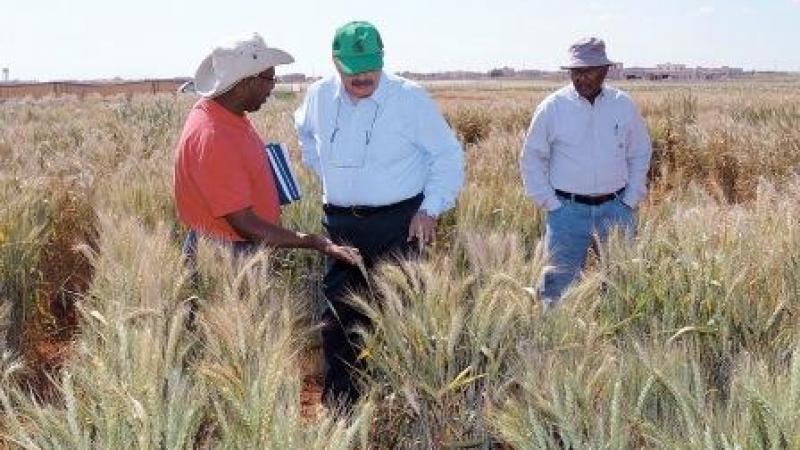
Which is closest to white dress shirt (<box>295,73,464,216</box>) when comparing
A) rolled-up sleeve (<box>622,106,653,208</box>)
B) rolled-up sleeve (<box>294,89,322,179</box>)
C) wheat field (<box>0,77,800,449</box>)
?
rolled-up sleeve (<box>294,89,322,179</box>)

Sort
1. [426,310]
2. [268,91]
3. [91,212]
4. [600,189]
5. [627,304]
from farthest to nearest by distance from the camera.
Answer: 1. [91,212]
2. [600,189]
3. [268,91]
4. [627,304]
5. [426,310]

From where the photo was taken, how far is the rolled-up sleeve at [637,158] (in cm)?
393

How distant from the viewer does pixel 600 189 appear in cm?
392

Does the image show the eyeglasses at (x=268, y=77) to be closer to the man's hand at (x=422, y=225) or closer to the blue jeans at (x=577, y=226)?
the man's hand at (x=422, y=225)

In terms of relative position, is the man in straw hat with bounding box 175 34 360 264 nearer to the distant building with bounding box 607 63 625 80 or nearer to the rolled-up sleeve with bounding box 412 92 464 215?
the rolled-up sleeve with bounding box 412 92 464 215

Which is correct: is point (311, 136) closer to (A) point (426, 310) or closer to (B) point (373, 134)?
(B) point (373, 134)

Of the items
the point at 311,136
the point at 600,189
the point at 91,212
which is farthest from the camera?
the point at 91,212

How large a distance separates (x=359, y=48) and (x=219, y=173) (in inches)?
24.6

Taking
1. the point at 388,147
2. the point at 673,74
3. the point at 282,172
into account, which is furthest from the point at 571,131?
the point at 673,74

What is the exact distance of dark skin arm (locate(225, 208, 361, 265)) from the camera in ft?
8.66

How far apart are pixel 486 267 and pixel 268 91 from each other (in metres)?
0.99

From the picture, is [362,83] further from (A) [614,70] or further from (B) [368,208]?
(A) [614,70]

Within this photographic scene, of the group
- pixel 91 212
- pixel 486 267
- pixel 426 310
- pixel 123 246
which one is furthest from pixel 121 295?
pixel 91 212

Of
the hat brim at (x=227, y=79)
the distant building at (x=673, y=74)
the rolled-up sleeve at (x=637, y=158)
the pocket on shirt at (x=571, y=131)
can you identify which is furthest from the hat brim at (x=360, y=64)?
the distant building at (x=673, y=74)
